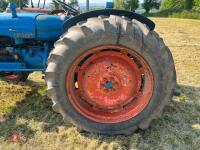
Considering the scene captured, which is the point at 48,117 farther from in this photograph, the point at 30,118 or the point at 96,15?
the point at 96,15

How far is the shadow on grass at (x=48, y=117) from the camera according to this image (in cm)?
392

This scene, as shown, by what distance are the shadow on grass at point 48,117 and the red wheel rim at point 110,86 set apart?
277mm

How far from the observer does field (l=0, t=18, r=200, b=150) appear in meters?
3.65

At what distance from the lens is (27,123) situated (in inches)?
161

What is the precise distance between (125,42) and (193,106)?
71.8 inches

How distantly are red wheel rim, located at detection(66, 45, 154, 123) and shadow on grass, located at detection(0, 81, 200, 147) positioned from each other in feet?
0.91

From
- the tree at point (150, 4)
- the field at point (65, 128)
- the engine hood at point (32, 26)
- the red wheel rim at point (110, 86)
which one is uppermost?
the engine hood at point (32, 26)

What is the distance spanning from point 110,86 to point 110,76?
0.11 metres

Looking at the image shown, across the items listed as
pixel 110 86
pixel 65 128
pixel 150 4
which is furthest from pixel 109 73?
pixel 150 4

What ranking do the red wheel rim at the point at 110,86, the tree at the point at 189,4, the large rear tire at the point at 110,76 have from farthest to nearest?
1. the tree at the point at 189,4
2. the red wheel rim at the point at 110,86
3. the large rear tire at the point at 110,76

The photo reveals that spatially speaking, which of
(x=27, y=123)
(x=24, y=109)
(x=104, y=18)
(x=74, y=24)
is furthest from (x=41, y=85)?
(x=104, y=18)

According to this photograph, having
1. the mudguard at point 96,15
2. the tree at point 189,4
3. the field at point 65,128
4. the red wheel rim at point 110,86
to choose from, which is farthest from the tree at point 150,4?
the red wheel rim at point 110,86

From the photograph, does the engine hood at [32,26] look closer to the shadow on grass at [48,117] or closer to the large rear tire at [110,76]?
the large rear tire at [110,76]

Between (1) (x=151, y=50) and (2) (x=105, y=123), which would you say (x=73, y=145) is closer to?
(2) (x=105, y=123)
